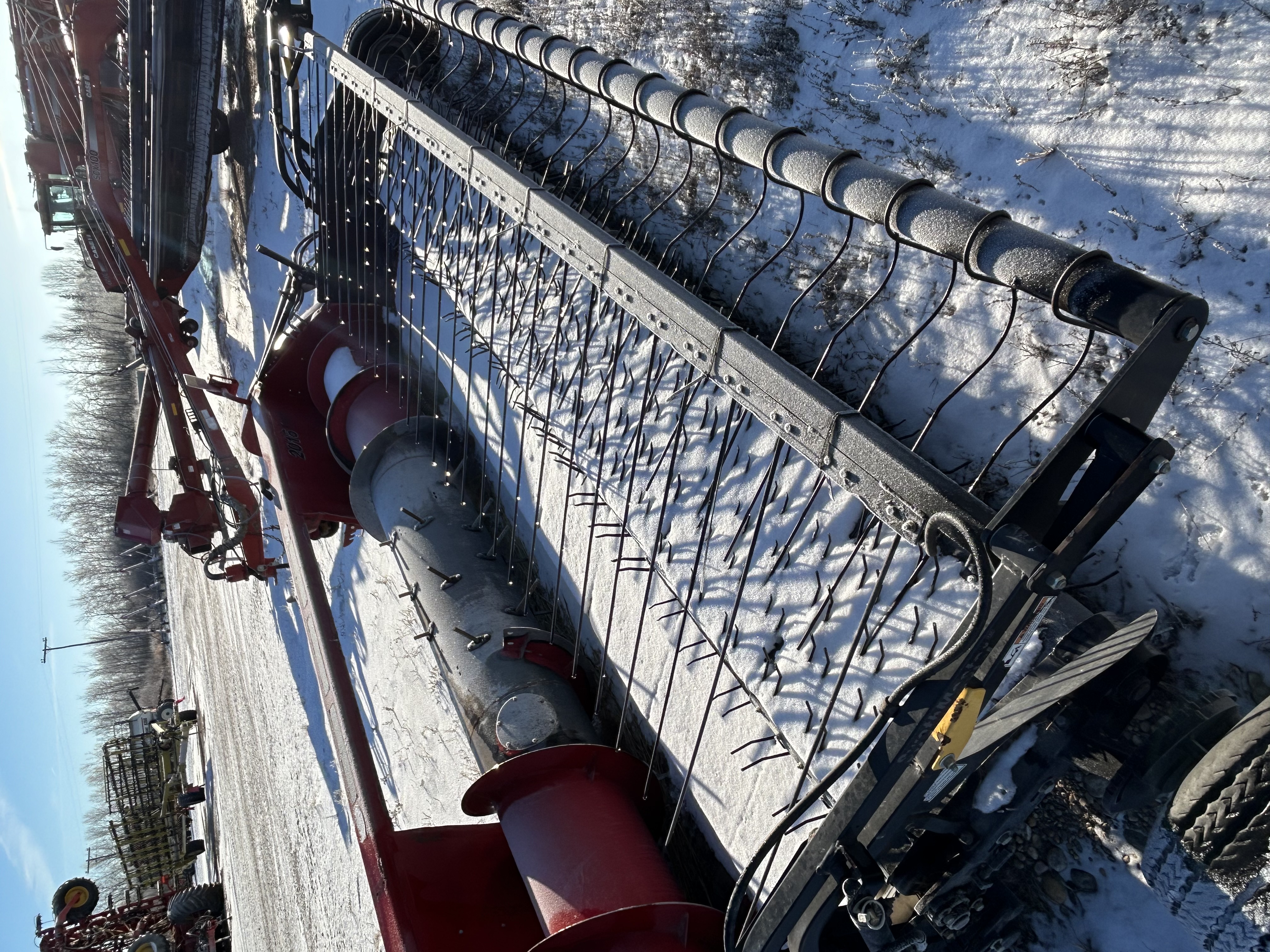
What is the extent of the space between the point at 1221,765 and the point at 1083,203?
1.76m

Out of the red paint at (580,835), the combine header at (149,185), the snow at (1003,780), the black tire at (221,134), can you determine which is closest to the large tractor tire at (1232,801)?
the snow at (1003,780)

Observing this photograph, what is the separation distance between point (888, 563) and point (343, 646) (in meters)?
5.11

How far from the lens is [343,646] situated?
20.9 feet

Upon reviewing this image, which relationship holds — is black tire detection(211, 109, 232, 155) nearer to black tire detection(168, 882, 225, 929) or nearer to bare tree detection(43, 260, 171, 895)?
black tire detection(168, 882, 225, 929)

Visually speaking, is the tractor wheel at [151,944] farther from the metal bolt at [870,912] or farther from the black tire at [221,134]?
the metal bolt at [870,912]

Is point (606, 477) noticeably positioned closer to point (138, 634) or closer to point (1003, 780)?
point (1003, 780)

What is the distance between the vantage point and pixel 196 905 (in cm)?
972

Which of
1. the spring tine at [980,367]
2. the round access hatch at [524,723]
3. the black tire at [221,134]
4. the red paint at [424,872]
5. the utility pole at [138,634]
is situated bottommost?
the utility pole at [138,634]

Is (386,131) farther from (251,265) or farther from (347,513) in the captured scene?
(251,265)

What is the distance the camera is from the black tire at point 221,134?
25.9ft

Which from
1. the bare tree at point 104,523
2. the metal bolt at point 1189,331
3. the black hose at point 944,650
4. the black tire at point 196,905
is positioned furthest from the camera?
the bare tree at point 104,523

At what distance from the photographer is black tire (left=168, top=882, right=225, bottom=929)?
9695 millimetres

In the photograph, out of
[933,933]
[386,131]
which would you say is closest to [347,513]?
[386,131]

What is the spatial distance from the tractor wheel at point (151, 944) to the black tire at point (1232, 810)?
35.4ft
